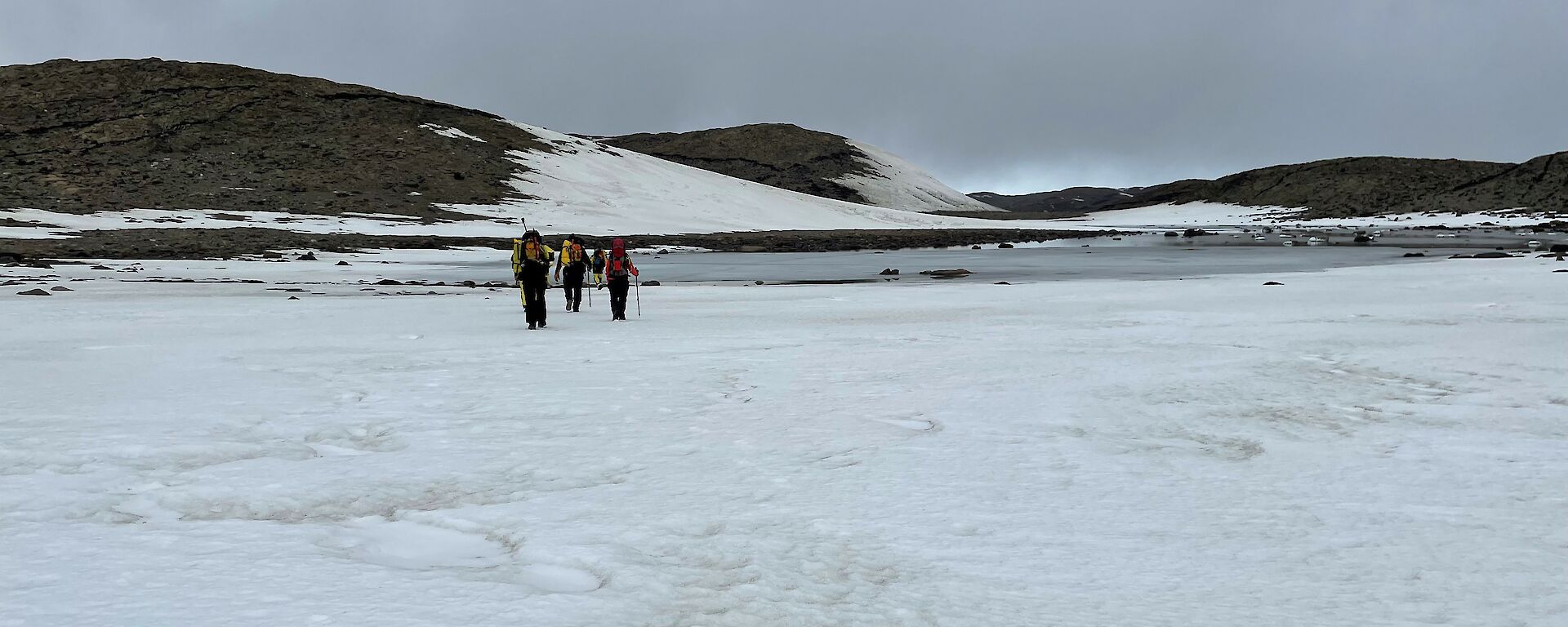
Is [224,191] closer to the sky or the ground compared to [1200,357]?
closer to the sky

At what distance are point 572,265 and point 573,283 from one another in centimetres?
46

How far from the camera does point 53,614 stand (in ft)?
10.4

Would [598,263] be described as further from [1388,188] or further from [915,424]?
[1388,188]

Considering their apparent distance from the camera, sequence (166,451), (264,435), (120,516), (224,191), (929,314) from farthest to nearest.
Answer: (224,191)
(929,314)
(264,435)
(166,451)
(120,516)

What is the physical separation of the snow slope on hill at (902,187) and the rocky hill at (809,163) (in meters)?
0.11

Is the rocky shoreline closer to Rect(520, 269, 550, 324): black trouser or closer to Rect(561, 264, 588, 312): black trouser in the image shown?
Rect(561, 264, 588, 312): black trouser

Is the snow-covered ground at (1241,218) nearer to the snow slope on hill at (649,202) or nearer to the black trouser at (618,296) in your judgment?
the snow slope on hill at (649,202)

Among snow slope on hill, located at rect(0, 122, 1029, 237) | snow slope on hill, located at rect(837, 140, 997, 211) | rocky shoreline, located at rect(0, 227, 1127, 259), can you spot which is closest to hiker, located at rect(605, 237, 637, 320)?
rocky shoreline, located at rect(0, 227, 1127, 259)

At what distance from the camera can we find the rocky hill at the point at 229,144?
57.9 meters

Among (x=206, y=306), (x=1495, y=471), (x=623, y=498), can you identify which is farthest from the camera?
(x=206, y=306)

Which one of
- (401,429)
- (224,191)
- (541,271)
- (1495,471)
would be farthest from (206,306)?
(224,191)

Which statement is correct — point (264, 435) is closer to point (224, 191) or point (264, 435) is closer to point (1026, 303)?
point (1026, 303)

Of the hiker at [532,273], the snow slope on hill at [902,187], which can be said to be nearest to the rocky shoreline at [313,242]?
the hiker at [532,273]

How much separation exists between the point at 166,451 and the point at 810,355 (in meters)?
5.45
